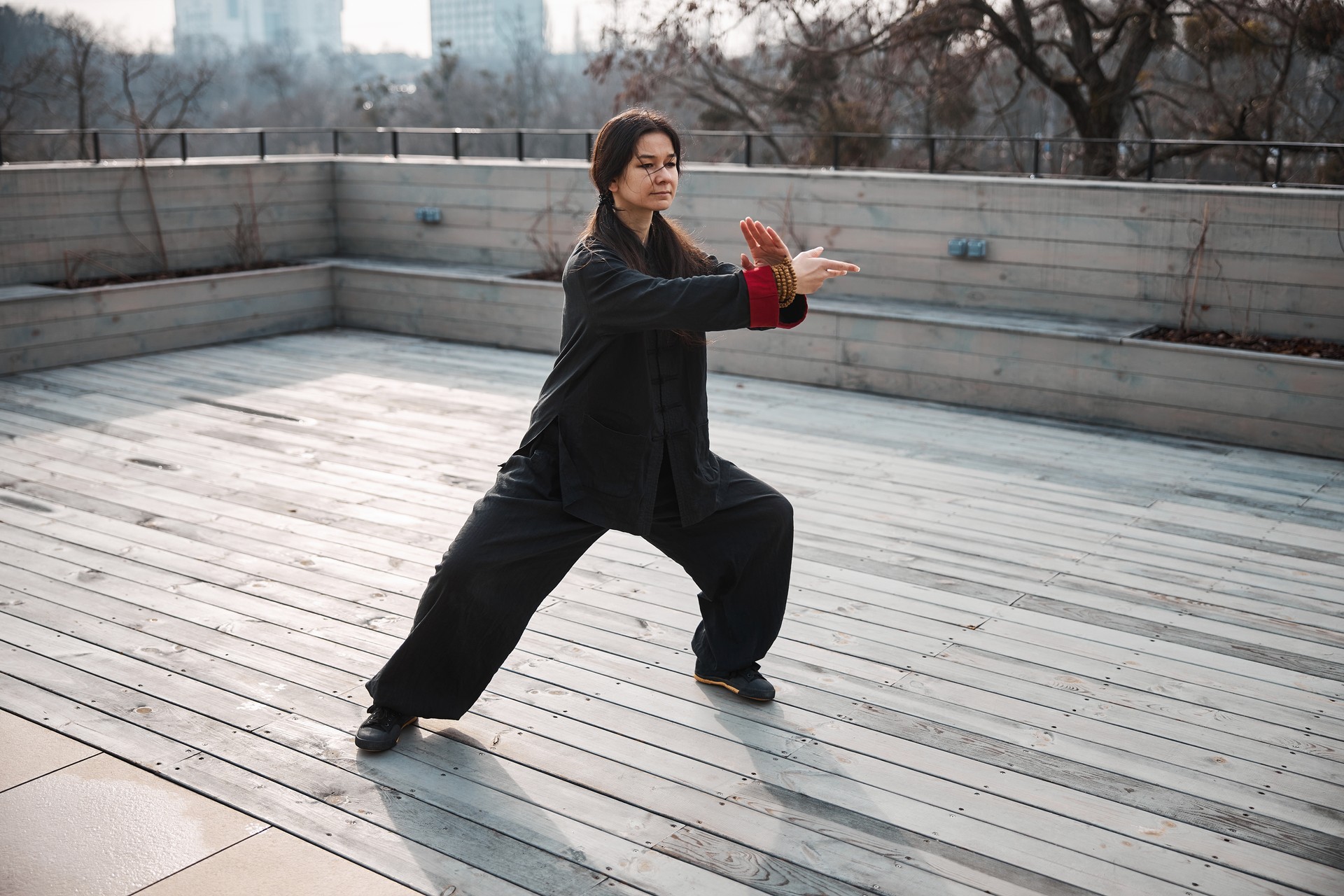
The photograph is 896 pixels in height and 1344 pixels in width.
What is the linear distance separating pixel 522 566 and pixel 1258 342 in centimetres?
483

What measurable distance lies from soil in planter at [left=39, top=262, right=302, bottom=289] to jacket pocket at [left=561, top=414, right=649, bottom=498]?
6.41 m

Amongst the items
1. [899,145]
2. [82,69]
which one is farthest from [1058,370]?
[82,69]

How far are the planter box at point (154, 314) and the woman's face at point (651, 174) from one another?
5.98 m

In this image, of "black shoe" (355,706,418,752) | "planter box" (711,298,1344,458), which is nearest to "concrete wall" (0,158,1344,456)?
"planter box" (711,298,1344,458)

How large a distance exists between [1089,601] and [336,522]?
2727mm

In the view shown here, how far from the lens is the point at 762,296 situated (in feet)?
8.25

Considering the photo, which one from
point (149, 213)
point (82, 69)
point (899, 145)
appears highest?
point (82, 69)

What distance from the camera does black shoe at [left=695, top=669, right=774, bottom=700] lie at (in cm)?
315

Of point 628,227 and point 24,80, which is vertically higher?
point 24,80

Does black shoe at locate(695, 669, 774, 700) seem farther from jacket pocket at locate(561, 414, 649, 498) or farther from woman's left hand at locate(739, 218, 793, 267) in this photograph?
woman's left hand at locate(739, 218, 793, 267)

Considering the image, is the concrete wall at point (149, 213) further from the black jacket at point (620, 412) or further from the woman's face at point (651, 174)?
the woman's face at point (651, 174)

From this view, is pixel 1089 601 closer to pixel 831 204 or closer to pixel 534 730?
pixel 534 730

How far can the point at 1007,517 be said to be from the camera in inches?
188

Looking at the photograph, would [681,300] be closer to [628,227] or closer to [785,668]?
[628,227]
